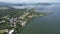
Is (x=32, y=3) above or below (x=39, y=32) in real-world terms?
above

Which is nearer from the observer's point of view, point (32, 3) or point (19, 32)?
point (19, 32)

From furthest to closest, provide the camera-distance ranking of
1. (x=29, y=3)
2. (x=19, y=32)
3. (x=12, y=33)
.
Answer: (x=29, y=3), (x=19, y=32), (x=12, y=33)

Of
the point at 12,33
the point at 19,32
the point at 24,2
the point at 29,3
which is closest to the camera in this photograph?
the point at 12,33

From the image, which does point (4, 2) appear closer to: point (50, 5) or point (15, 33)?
point (50, 5)

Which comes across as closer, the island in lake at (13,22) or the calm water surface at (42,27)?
the island in lake at (13,22)

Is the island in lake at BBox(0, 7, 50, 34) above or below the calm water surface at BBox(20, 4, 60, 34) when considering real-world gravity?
above

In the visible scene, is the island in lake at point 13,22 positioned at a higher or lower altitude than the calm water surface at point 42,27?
higher

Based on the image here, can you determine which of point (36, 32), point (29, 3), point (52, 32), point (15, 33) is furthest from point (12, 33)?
point (29, 3)

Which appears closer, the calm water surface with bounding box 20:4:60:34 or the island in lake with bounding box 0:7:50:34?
the island in lake with bounding box 0:7:50:34

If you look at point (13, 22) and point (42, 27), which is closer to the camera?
point (42, 27)

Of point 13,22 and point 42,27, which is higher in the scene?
point 13,22
